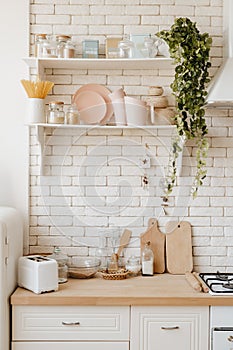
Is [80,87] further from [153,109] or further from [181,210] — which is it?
[181,210]

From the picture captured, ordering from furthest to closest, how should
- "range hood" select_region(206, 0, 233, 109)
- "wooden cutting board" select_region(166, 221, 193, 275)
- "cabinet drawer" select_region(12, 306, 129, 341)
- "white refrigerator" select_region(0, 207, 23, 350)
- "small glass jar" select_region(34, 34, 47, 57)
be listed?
"wooden cutting board" select_region(166, 221, 193, 275) → "small glass jar" select_region(34, 34, 47, 57) → "range hood" select_region(206, 0, 233, 109) → "cabinet drawer" select_region(12, 306, 129, 341) → "white refrigerator" select_region(0, 207, 23, 350)

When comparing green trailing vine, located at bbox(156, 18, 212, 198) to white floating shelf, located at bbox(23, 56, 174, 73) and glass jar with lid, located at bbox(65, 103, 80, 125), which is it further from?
glass jar with lid, located at bbox(65, 103, 80, 125)

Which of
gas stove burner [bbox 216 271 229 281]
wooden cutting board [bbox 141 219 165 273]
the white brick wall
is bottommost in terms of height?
gas stove burner [bbox 216 271 229 281]

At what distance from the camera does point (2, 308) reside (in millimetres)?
2730

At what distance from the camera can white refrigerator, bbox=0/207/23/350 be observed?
8.95 feet

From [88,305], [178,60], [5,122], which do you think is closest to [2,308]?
[88,305]

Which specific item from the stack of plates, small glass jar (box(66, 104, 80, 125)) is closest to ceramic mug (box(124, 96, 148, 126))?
the stack of plates

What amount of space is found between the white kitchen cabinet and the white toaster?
10 centimetres

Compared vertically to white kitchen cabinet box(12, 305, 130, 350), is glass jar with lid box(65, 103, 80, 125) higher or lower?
higher

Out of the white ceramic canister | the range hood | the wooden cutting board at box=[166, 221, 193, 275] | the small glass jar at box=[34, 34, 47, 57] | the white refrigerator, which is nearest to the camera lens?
the white refrigerator

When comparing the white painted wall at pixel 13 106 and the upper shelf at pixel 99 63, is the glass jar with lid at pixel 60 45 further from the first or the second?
the white painted wall at pixel 13 106

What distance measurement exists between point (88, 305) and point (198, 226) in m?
0.91

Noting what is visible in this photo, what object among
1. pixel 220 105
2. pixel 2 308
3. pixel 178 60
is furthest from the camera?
pixel 220 105

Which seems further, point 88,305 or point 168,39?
point 168,39
